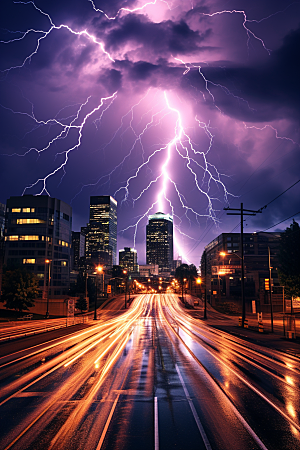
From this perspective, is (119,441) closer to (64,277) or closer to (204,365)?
(204,365)

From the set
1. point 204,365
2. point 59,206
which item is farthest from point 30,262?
point 204,365

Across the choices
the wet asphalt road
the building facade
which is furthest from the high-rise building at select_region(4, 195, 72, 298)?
the wet asphalt road

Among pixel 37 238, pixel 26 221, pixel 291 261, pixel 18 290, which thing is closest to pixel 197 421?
pixel 291 261

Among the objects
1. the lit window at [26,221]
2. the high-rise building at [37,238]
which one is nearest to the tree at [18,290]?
the high-rise building at [37,238]

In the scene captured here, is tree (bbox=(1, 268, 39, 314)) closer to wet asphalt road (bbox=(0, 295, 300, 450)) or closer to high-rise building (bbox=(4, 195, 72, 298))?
wet asphalt road (bbox=(0, 295, 300, 450))

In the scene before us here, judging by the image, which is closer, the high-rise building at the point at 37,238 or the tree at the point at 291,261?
the tree at the point at 291,261

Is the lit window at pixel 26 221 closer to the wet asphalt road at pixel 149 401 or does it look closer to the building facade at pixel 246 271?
the building facade at pixel 246 271

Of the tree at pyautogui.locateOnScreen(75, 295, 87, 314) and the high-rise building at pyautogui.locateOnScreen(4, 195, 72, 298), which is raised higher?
the high-rise building at pyautogui.locateOnScreen(4, 195, 72, 298)
